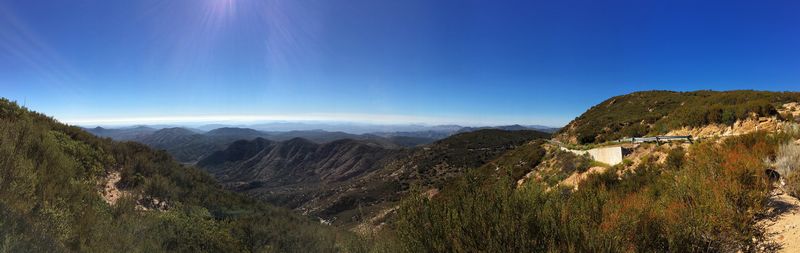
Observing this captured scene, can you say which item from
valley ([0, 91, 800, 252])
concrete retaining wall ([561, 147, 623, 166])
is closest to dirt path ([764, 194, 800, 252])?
valley ([0, 91, 800, 252])

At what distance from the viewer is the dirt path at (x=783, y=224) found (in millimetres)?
3859

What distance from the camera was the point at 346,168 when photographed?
111812 millimetres

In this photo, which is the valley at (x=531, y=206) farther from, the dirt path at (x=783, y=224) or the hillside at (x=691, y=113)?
the hillside at (x=691, y=113)

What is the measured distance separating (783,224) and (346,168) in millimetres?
110802

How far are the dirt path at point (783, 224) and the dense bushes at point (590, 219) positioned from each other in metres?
0.19

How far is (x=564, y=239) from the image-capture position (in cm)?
384

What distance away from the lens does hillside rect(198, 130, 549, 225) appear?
147 feet

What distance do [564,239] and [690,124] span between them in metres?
18.0

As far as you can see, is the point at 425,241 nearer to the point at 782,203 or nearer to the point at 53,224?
the point at 782,203

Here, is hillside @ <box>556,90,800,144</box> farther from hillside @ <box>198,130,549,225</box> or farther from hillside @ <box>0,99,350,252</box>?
hillside @ <box>0,99,350,252</box>

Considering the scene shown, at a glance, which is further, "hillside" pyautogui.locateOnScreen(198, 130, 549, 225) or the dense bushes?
"hillside" pyautogui.locateOnScreen(198, 130, 549, 225)

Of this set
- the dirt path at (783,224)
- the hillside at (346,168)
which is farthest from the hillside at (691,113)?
the hillside at (346,168)

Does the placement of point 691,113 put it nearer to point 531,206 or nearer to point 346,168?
point 531,206

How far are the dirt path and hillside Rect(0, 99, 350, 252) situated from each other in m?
8.86
